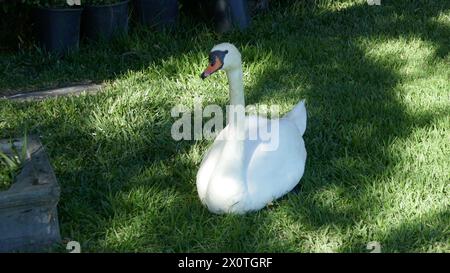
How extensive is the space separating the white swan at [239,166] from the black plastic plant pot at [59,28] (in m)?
2.34

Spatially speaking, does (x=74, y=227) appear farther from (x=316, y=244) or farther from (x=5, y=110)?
(x=5, y=110)

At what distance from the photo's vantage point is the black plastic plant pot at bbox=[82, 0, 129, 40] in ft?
19.7

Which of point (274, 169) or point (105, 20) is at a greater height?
point (105, 20)

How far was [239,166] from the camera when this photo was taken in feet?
12.2

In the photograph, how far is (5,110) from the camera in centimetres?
494

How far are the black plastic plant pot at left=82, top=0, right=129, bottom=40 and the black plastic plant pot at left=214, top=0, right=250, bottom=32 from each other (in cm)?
74

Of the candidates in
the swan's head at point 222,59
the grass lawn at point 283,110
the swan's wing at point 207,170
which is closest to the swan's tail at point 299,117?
the grass lawn at point 283,110

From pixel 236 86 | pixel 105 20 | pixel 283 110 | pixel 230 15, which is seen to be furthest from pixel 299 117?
pixel 105 20

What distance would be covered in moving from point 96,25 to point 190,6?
99cm

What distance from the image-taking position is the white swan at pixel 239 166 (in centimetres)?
371

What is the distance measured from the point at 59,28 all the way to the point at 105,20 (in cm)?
38

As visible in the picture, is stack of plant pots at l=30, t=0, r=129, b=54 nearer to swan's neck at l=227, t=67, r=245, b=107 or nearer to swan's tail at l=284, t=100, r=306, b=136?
swan's tail at l=284, t=100, r=306, b=136

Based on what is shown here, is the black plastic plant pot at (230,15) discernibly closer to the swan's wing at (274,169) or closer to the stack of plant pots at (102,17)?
the stack of plant pots at (102,17)

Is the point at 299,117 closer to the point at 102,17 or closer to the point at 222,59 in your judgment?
the point at 222,59
